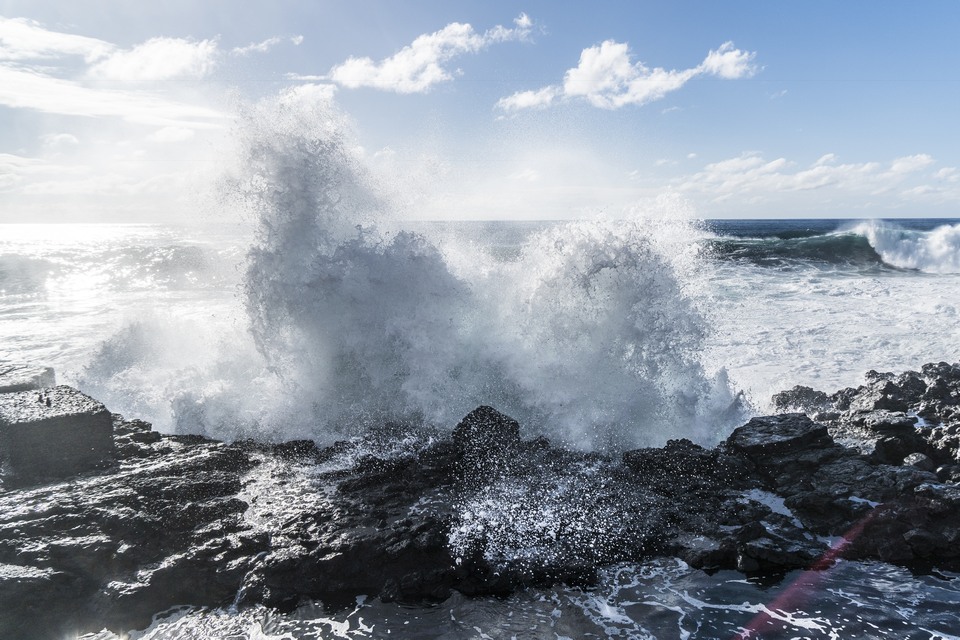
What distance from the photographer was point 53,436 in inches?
286

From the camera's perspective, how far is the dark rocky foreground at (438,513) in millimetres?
5441

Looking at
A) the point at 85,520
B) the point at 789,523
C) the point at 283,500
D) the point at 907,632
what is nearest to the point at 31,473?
the point at 85,520

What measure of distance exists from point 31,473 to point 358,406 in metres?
4.58

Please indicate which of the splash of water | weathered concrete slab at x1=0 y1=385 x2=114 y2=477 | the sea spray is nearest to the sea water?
the sea spray

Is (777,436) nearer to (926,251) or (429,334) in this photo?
(429,334)

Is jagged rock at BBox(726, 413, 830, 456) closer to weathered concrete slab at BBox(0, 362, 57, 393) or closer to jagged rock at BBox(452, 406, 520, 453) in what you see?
jagged rock at BBox(452, 406, 520, 453)

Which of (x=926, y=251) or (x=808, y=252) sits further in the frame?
(x=808, y=252)

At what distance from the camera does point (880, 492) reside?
6750 millimetres

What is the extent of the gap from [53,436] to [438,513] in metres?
5.37

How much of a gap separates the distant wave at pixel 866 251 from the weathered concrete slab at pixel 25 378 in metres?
28.4

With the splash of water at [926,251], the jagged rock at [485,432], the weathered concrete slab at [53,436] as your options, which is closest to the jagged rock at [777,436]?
the jagged rock at [485,432]

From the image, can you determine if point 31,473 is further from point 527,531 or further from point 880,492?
point 880,492

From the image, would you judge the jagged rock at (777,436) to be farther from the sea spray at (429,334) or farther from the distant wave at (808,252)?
the distant wave at (808,252)

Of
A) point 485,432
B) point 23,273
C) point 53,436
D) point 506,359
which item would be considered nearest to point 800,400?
point 506,359
